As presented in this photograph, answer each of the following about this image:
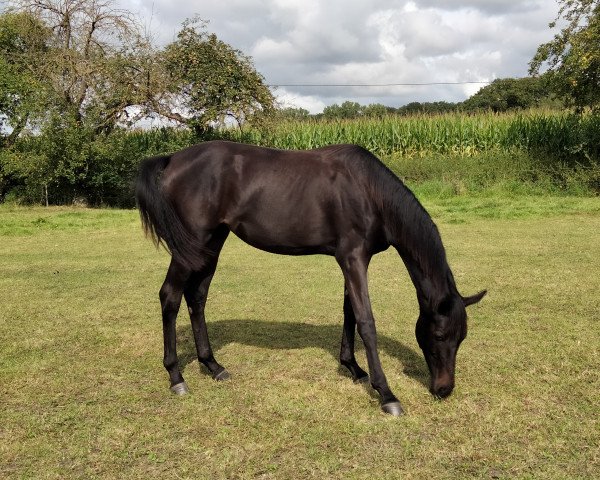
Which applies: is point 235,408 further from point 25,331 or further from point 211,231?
point 25,331

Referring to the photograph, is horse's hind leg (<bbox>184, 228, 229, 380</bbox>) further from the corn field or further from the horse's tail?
the corn field

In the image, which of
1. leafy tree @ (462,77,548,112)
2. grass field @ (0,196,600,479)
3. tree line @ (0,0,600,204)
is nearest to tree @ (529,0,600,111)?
tree line @ (0,0,600,204)

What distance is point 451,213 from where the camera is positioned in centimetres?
1571

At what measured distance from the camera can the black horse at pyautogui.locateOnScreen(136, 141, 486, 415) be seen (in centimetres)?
404

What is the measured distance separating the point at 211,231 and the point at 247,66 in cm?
1725

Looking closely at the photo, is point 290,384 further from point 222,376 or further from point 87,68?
point 87,68

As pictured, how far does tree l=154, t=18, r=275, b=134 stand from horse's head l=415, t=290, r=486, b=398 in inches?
675

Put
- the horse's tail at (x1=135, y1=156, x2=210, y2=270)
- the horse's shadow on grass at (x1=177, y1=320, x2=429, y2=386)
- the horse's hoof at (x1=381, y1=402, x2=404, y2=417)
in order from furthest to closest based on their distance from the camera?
the horse's shadow on grass at (x1=177, y1=320, x2=429, y2=386) → the horse's tail at (x1=135, y1=156, x2=210, y2=270) → the horse's hoof at (x1=381, y1=402, x2=404, y2=417)

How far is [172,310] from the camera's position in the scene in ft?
14.9

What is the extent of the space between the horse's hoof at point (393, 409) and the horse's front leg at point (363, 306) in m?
0.08

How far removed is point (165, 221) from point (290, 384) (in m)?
1.71

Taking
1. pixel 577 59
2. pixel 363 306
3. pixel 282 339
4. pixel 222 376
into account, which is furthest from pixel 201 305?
pixel 577 59

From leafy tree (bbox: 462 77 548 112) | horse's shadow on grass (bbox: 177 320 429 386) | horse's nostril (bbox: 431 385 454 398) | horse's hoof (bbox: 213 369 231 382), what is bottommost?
horse's shadow on grass (bbox: 177 320 429 386)

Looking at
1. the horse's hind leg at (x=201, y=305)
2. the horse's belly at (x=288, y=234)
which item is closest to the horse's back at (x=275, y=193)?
the horse's belly at (x=288, y=234)
